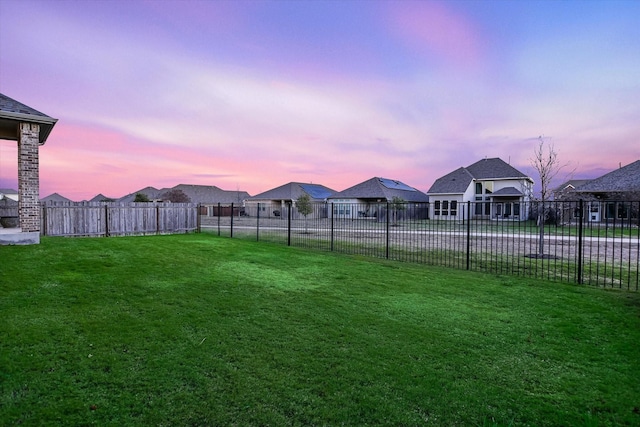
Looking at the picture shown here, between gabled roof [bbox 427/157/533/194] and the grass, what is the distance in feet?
106

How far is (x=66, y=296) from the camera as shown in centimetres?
546

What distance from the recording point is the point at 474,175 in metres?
39.6

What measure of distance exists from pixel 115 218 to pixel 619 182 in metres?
35.1

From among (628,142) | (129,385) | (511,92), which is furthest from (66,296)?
(628,142)

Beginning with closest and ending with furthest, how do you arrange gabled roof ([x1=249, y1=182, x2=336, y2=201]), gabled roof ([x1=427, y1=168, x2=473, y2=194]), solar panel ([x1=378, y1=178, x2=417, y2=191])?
gabled roof ([x1=427, y1=168, x2=473, y2=194]) → solar panel ([x1=378, y1=178, x2=417, y2=191]) → gabled roof ([x1=249, y1=182, x2=336, y2=201])

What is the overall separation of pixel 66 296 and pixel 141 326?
2.08 meters

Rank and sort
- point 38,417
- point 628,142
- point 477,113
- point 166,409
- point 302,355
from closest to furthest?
point 38,417 < point 166,409 < point 302,355 < point 477,113 < point 628,142

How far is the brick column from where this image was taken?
997cm

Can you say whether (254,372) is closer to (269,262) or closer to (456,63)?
(269,262)

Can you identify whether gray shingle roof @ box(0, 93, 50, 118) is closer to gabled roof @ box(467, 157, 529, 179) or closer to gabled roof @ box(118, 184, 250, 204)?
gabled roof @ box(467, 157, 529, 179)

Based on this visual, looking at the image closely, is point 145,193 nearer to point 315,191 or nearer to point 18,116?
point 315,191

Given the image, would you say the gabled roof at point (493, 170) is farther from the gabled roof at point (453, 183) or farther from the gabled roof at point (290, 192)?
the gabled roof at point (290, 192)

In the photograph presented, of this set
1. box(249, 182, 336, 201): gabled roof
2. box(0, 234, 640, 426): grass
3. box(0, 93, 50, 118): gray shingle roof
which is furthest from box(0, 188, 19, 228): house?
box(249, 182, 336, 201): gabled roof

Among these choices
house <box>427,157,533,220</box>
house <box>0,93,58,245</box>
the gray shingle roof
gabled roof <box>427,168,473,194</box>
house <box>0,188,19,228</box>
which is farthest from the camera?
gabled roof <box>427,168,473,194</box>
